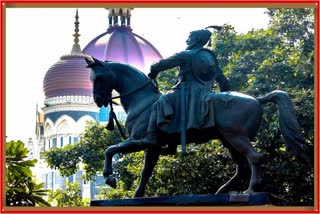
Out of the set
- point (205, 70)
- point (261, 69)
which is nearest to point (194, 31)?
point (205, 70)

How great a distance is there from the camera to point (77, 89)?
328 ft

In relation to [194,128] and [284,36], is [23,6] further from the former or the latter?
[284,36]

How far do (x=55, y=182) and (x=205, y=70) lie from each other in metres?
87.9

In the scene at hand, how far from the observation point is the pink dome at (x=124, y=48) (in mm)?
107375

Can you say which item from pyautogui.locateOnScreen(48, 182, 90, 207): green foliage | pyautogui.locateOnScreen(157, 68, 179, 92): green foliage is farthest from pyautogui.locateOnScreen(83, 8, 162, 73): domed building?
pyautogui.locateOnScreen(157, 68, 179, 92): green foliage

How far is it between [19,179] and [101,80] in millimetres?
3102

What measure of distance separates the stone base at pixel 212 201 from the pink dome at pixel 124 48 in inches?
3488

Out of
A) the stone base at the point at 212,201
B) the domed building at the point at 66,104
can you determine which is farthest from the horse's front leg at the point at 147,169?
the domed building at the point at 66,104

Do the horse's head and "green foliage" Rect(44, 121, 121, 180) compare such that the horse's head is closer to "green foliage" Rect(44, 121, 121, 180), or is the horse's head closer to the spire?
"green foliage" Rect(44, 121, 121, 180)

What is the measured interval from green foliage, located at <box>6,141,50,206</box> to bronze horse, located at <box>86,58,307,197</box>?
248 centimetres

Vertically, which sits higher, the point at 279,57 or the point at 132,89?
the point at 279,57

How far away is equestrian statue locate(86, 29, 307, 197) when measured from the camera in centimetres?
1694

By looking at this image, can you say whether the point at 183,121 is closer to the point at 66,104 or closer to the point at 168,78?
the point at 168,78

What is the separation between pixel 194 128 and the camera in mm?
17047
